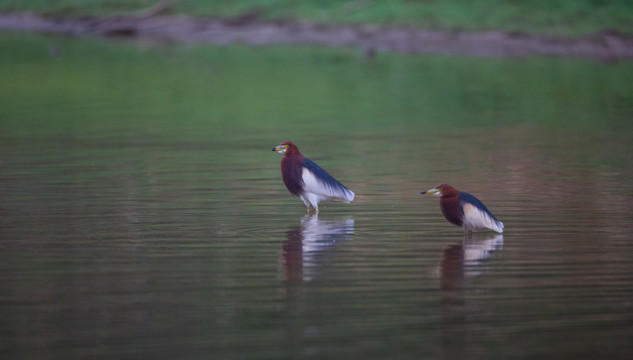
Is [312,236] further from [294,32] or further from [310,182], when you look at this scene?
[294,32]

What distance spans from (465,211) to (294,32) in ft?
81.0

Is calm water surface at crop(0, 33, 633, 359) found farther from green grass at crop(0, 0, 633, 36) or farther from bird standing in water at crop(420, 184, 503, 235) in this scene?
green grass at crop(0, 0, 633, 36)

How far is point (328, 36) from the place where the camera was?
3353 centimetres

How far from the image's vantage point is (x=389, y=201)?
37.1ft

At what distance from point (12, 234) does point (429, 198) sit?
157 inches

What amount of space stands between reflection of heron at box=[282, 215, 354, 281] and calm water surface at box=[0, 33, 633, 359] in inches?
1.3

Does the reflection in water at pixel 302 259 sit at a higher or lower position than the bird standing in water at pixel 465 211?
lower

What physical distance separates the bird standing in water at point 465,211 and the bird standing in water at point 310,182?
1.46m

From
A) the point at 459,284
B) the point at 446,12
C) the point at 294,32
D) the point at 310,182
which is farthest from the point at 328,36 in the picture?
the point at 459,284

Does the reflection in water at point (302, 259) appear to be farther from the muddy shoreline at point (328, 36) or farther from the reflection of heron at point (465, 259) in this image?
the muddy shoreline at point (328, 36)

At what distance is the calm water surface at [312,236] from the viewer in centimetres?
675

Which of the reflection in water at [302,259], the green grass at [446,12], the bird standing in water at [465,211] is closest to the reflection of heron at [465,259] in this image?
the bird standing in water at [465,211]

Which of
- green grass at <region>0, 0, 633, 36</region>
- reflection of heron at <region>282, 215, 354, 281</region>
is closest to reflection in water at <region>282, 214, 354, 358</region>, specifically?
reflection of heron at <region>282, 215, 354, 281</region>

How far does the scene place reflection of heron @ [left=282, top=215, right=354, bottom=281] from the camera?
8336mm
